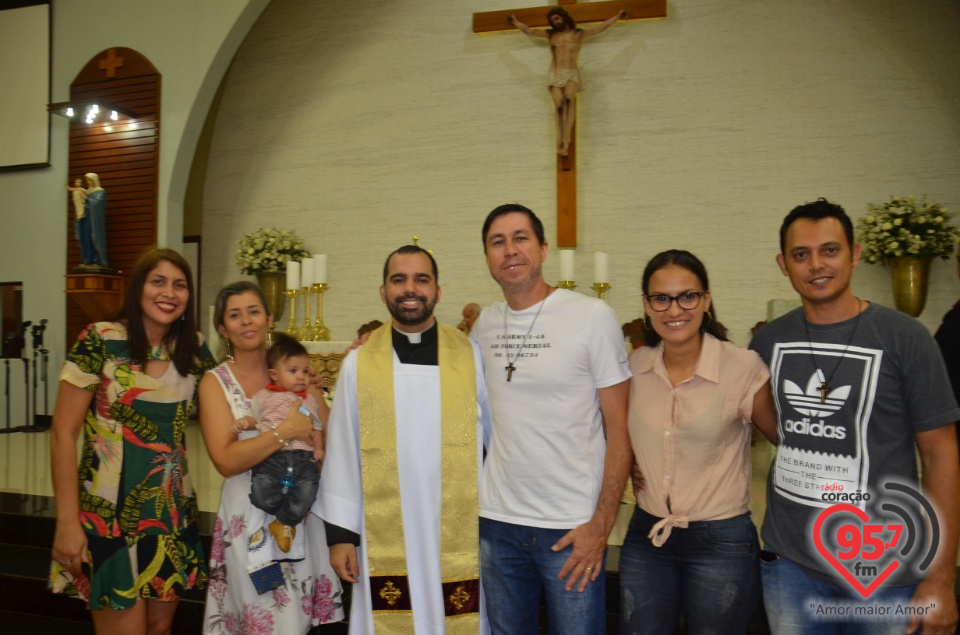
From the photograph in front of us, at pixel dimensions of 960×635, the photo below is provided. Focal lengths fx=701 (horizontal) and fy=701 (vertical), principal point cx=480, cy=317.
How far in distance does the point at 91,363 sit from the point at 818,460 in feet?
6.97

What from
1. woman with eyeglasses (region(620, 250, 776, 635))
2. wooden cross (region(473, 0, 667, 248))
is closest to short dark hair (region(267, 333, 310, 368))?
woman with eyeglasses (region(620, 250, 776, 635))

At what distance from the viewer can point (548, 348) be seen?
207 cm

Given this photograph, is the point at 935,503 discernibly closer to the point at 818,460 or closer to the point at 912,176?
the point at 818,460

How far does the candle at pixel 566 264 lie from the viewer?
5.33 m

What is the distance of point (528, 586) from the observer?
209cm

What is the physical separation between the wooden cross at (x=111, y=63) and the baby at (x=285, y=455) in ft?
22.0

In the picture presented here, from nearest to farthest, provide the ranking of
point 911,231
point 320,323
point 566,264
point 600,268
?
point 600,268, point 566,264, point 911,231, point 320,323

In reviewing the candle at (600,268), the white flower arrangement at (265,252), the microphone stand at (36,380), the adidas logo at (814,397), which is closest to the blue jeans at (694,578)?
the adidas logo at (814,397)

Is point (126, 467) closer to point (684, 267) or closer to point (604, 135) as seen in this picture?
point (684, 267)

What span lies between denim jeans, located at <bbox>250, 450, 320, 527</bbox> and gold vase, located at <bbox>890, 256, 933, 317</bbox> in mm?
5516

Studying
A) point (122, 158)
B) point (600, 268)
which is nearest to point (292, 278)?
point (600, 268)

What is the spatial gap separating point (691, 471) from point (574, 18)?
19.8ft

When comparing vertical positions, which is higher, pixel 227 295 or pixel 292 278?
pixel 292 278

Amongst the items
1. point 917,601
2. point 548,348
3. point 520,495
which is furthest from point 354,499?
point 917,601
